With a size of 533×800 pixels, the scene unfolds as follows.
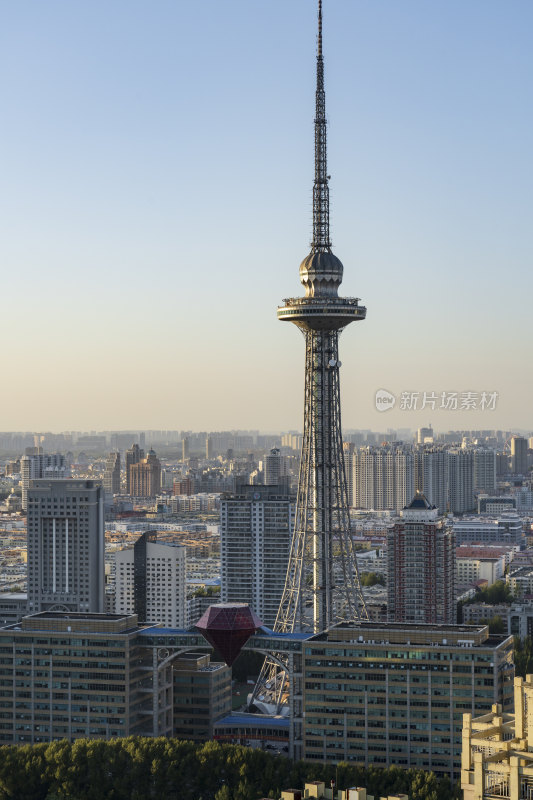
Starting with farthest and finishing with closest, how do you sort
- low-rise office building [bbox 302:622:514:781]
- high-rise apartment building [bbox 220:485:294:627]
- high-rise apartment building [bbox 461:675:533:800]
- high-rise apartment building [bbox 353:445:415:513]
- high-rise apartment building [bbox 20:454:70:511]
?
high-rise apartment building [bbox 20:454:70:511]
high-rise apartment building [bbox 353:445:415:513]
high-rise apartment building [bbox 220:485:294:627]
low-rise office building [bbox 302:622:514:781]
high-rise apartment building [bbox 461:675:533:800]

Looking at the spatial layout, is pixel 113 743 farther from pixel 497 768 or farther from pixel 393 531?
pixel 393 531

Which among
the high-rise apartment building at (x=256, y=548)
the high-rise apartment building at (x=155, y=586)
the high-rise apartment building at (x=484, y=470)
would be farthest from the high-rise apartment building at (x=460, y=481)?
the high-rise apartment building at (x=256, y=548)

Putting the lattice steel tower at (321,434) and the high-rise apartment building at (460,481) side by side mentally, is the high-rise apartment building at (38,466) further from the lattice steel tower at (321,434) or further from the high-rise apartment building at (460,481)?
the lattice steel tower at (321,434)

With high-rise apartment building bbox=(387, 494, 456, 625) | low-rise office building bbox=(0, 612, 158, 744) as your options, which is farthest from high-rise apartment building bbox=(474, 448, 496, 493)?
low-rise office building bbox=(0, 612, 158, 744)

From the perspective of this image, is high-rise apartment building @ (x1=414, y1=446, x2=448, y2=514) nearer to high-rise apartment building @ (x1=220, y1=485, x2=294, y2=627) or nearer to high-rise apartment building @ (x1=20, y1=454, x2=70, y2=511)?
high-rise apartment building @ (x1=20, y1=454, x2=70, y2=511)

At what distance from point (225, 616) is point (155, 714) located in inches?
167

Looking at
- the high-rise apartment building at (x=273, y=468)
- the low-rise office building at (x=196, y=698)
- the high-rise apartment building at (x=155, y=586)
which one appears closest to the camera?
the low-rise office building at (x=196, y=698)

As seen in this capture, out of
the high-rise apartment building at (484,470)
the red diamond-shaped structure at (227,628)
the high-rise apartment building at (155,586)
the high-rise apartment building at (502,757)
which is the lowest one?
the high-rise apartment building at (155,586)

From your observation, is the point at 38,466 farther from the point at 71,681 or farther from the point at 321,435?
the point at 71,681

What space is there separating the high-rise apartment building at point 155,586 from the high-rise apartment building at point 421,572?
1438 centimetres

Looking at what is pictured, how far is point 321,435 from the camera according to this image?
6475cm

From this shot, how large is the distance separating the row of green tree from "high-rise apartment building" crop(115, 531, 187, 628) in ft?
135

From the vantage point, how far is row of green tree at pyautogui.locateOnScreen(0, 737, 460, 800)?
44562mm

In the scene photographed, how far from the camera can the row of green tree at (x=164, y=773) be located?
44.6 meters
